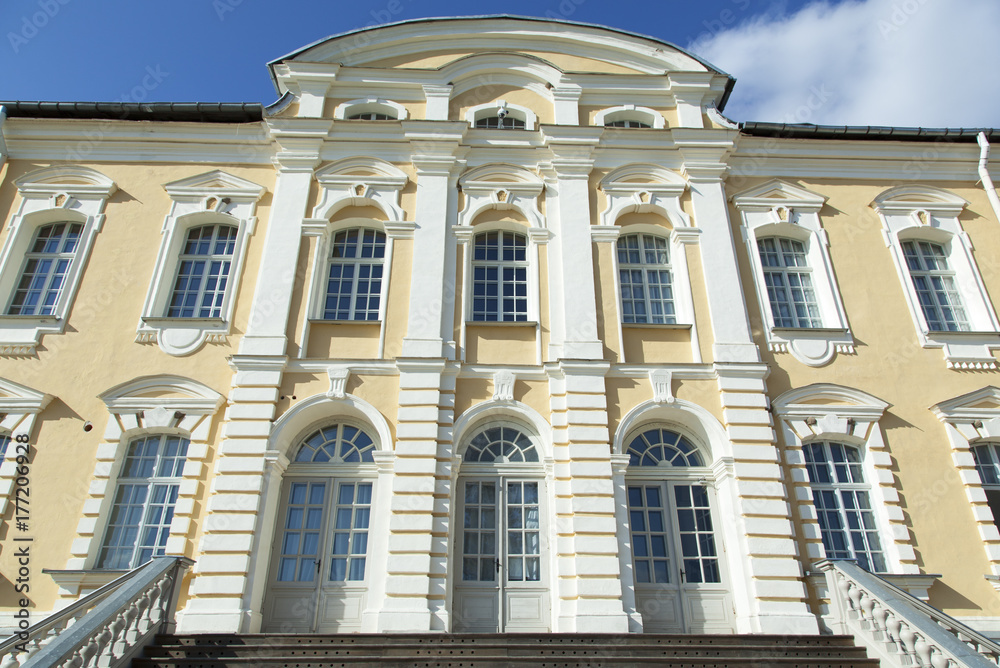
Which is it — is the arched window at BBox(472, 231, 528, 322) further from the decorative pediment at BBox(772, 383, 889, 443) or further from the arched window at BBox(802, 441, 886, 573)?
the arched window at BBox(802, 441, 886, 573)

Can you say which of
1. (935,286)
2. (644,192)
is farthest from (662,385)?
(935,286)

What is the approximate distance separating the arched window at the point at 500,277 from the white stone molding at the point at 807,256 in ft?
13.2

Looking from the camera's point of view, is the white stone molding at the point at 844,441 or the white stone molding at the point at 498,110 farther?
the white stone molding at the point at 498,110

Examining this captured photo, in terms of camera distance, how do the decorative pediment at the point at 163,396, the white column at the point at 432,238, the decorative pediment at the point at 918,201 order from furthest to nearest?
the decorative pediment at the point at 918,201, the white column at the point at 432,238, the decorative pediment at the point at 163,396

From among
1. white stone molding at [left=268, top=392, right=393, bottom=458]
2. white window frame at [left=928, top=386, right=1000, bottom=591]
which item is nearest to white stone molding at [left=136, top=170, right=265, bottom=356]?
white stone molding at [left=268, top=392, right=393, bottom=458]

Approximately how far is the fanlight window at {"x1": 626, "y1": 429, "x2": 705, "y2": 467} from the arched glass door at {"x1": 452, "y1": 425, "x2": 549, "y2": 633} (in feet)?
5.23

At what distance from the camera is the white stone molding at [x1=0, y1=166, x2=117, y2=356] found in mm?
11484

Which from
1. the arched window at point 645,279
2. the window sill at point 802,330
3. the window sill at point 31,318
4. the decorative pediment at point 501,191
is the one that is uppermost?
the decorative pediment at point 501,191

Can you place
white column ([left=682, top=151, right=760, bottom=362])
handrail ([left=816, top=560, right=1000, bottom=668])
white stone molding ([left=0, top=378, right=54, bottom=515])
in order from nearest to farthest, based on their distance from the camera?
1. handrail ([left=816, top=560, right=1000, bottom=668])
2. white stone molding ([left=0, top=378, right=54, bottom=515])
3. white column ([left=682, top=151, right=760, bottom=362])

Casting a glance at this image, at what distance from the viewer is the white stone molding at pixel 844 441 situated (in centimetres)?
1015

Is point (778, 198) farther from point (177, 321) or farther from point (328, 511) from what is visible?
point (177, 321)

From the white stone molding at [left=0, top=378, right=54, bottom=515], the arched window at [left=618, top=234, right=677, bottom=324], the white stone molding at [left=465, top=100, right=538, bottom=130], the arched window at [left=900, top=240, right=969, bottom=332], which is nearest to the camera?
the white stone molding at [left=0, top=378, right=54, bottom=515]

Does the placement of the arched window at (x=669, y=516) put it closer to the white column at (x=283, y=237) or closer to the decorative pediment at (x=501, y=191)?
the decorative pediment at (x=501, y=191)

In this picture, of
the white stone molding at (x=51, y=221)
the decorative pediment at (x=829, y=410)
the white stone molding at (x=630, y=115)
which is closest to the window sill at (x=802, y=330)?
the decorative pediment at (x=829, y=410)
